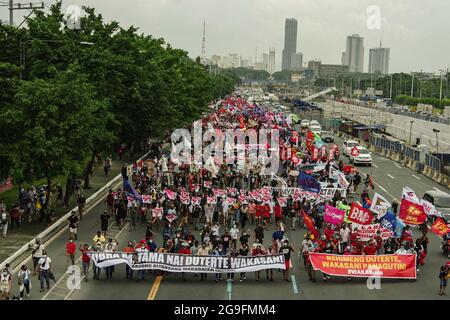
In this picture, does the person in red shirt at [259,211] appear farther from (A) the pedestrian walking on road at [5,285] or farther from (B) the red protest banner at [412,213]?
(A) the pedestrian walking on road at [5,285]

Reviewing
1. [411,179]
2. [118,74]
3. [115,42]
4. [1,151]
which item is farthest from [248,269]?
[411,179]

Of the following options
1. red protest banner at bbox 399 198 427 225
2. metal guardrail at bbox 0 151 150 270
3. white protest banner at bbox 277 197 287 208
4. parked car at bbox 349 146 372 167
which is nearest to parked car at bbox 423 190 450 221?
red protest banner at bbox 399 198 427 225

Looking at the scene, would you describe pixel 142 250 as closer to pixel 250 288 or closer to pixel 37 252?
pixel 37 252

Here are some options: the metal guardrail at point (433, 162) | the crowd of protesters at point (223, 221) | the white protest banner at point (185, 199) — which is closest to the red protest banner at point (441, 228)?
the crowd of protesters at point (223, 221)

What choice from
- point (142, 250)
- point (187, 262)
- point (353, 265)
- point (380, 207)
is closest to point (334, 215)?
Answer: point (380, 207)

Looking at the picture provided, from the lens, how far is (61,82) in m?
31.7

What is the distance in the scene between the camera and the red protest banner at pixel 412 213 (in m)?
28.0

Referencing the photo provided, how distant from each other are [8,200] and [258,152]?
66.3 ft

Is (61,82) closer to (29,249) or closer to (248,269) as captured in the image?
(29,249)

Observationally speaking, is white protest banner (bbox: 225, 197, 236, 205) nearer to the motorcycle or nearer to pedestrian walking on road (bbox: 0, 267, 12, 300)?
the motorcycle

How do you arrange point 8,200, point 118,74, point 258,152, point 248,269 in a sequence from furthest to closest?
point 258,152
point 118,74
point 8,200
point 248,269

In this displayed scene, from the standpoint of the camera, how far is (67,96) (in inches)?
1220

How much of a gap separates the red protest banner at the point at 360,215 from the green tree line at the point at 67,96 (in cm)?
1279

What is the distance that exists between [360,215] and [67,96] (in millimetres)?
14259
